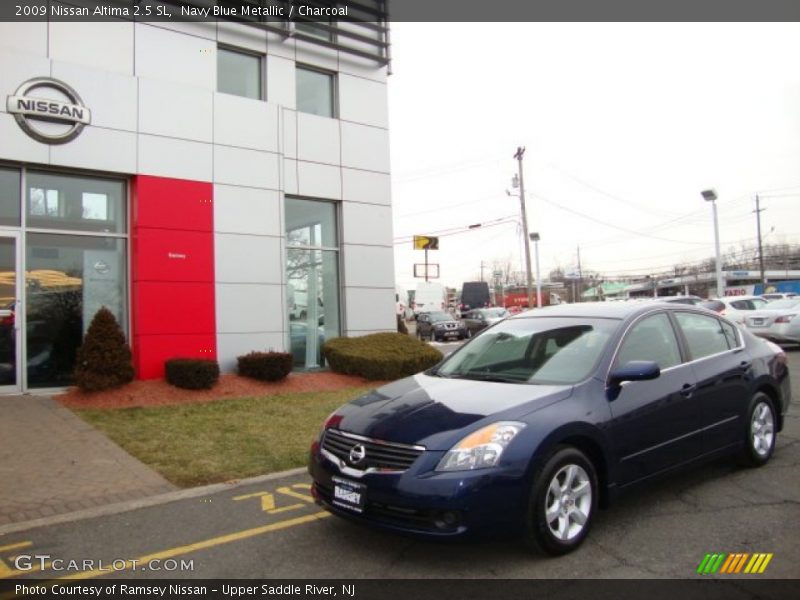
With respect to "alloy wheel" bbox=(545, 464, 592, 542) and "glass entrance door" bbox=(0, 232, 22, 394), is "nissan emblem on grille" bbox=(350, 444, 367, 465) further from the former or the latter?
"glass entrance door" bbox=(0, 232, 22, 394)

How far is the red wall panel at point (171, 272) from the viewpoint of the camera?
11453 millimetres

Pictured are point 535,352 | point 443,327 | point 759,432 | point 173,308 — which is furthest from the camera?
point 443,327

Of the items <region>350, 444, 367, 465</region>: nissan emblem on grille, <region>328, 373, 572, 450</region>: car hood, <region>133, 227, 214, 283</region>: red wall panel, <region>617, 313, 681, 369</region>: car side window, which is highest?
<region>133, 227, 214, 283</region>: red wall panel

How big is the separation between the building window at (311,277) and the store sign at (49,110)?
4.49m

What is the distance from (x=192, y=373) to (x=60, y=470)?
444 centimetres

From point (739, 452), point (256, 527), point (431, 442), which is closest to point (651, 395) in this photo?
point (739, 452)

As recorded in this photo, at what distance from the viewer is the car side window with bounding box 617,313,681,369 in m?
4.76

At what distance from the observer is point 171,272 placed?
11742mm

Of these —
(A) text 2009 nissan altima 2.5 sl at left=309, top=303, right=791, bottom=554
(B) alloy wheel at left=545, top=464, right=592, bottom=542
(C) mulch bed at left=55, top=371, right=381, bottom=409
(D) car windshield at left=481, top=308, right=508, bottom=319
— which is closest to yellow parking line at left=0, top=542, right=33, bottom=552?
(A) text 2009 nissan altima 2.5 sl at left=309, top=303, right=791, bottom=554

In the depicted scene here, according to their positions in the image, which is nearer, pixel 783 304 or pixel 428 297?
pixel 783 304

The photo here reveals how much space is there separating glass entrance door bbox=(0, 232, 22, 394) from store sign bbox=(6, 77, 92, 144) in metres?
1.82

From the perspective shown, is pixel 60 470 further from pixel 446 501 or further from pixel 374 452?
pixel 446 501

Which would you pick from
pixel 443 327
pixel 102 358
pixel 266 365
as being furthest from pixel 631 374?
pixel 443 327

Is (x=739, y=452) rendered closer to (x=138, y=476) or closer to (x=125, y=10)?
(x=138, y=476)
